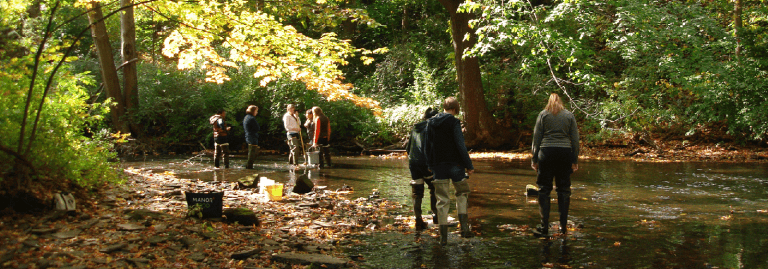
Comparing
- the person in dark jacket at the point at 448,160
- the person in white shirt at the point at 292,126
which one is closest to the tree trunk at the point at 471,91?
the person in white shirt at the point at 292,126

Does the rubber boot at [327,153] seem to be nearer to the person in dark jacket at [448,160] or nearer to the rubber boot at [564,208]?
the person in dark jacket at [448,160]

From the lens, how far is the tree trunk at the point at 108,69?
20.7 metres

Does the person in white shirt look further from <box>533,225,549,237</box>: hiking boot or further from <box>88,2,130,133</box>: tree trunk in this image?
<box>88,2,130,133</box>: tree trunk

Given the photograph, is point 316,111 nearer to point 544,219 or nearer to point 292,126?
point 292,126

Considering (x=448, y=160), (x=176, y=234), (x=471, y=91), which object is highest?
(x=471, y=91)

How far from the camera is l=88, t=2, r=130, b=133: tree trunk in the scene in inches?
814

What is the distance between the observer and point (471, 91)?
65.3 ft

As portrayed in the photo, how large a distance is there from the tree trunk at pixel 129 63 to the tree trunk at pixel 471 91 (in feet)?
39.2

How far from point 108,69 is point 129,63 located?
890 mm

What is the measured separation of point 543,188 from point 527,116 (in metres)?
15.5

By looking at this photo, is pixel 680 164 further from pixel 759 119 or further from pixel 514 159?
pixel 514 159

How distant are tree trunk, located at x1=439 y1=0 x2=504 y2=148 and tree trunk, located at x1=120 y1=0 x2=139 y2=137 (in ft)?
39.2

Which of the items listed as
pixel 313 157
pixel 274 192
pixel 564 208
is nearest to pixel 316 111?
pixel 313 157

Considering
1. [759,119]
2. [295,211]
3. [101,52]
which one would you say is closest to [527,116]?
[759,119]
